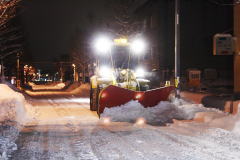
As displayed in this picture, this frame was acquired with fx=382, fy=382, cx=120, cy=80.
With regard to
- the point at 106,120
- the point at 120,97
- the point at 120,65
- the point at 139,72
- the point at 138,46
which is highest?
the point at 138,46

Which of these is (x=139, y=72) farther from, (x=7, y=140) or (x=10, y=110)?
(x=7, y=140)

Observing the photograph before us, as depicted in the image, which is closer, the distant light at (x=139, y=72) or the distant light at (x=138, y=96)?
the distant light at (x=138, y=96)

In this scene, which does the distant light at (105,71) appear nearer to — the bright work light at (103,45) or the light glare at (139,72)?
the bright work light at (103,45)

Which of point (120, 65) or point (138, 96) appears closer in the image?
point (138, 96)

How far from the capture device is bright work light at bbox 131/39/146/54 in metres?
17.2

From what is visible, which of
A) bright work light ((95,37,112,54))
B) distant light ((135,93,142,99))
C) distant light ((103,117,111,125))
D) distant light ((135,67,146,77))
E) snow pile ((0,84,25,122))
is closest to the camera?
distant light ((103,117,111,125))

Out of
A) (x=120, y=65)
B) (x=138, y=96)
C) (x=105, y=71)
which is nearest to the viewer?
(x=138, y=96)

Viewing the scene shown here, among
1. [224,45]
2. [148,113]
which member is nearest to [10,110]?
[148,113]

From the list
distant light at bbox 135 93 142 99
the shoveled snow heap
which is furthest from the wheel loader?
distant light at bbox 135 93 142 99

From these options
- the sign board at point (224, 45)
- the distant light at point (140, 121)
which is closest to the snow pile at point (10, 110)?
the distant light at point (140, 121)

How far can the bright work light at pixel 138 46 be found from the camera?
676 inches

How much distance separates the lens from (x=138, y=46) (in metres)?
17.2

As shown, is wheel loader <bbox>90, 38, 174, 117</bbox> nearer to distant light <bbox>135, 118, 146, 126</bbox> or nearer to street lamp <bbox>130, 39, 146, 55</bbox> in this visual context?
street lamp <bbox>130, 39, 146, 55</bbox>

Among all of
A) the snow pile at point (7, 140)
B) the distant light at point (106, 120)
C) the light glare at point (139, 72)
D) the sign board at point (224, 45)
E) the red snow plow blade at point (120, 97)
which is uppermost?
the sign board at point (224, 45)
